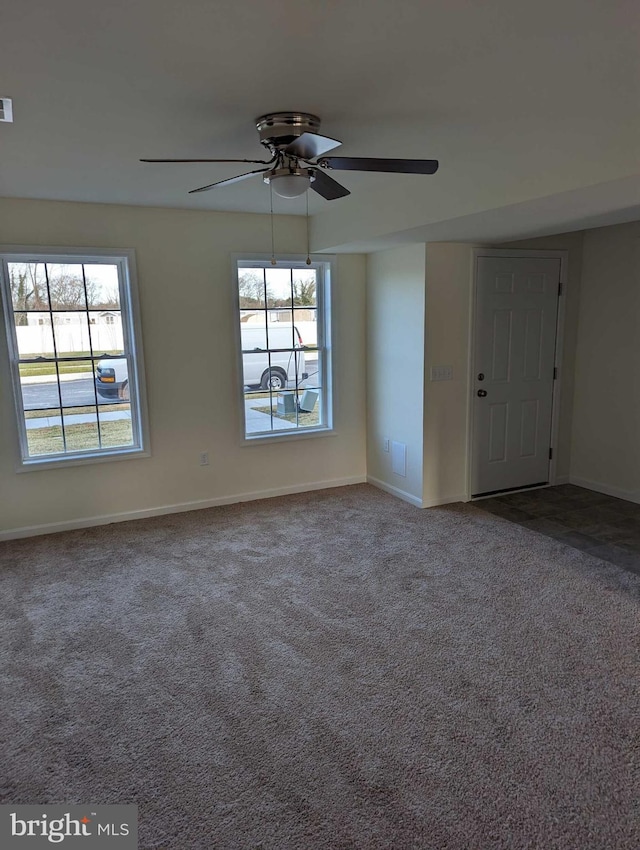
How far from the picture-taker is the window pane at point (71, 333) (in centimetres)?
432

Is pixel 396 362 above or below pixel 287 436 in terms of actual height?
above

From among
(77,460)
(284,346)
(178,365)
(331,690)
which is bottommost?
(331,690)

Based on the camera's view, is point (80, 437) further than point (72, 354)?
Yes

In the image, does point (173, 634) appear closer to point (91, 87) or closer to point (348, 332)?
point (91, 87)

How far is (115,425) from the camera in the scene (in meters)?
4.63

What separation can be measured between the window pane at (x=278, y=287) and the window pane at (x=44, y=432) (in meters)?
2.03

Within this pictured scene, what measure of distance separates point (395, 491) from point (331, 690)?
110 inches

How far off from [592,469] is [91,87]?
16.1 ft

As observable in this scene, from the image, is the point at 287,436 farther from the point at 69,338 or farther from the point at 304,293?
the point at 69,338

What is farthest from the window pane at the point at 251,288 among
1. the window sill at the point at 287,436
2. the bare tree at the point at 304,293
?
the window sill at the point at 287,436

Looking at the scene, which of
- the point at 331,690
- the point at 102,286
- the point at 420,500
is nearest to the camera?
the point at 331,690

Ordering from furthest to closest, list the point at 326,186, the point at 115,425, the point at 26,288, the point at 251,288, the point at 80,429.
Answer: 1. the point at 251,288
2. the point at 115,425
3. the point at 80,429
4. the point at 26,288
5. the point at 326,186

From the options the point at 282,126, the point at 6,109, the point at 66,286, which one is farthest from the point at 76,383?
the point at 282,126

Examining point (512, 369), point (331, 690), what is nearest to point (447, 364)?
point (512, 369)
